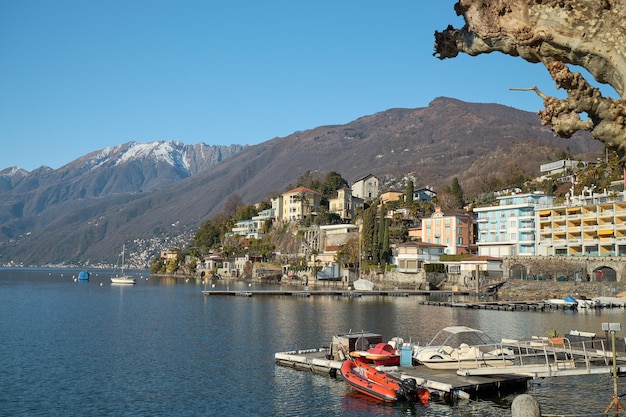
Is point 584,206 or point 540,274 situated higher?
point 584,206

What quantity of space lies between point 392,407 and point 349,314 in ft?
128

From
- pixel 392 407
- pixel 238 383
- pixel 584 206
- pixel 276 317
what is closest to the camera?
pixel 392 407

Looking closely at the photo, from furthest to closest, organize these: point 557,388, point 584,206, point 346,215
A: 1. point 346,215
2. point 584,206
3. point 557,388

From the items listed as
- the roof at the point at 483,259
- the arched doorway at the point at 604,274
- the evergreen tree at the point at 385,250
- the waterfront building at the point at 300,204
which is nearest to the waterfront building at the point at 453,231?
the evergreen tree at the point at 385,250

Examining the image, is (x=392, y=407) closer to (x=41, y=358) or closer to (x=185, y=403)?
(x=185, y=403)

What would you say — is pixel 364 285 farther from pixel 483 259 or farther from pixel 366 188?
pixel 366 188

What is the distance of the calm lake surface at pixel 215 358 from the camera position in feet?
87.9

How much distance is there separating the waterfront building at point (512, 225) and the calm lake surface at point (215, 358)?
31562 mm

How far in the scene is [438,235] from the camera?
4606 inches

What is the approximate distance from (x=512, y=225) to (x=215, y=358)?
252 ft

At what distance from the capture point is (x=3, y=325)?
5891cm

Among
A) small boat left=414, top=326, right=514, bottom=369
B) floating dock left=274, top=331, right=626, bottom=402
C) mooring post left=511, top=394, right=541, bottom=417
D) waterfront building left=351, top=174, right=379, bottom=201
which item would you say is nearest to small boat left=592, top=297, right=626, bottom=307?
floating dock left=274, top=331, right=626, bottom=402

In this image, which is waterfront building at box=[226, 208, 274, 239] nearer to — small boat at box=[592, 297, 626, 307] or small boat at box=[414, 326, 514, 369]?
small boat at box=[592, 297, 626, 307]

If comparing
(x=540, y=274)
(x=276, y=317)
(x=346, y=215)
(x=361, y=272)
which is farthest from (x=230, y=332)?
(x=346, y=215)
